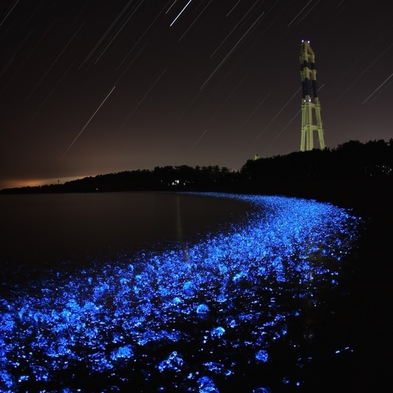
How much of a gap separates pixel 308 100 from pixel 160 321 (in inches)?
4568

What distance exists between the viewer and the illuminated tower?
10894 centimetres

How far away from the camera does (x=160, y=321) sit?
17.9ft

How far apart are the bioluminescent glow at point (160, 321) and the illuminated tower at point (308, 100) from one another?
102 metres

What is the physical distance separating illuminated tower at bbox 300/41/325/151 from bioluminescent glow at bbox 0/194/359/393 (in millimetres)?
102442

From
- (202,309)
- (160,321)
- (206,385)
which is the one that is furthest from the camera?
(202,309)

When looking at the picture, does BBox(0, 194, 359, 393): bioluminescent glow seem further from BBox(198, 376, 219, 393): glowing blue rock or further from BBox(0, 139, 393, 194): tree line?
BBox(0, 139, 393, 194): tree line

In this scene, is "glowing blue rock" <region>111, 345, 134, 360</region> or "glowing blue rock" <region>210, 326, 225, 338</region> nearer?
"glowing blue rock" <region>111, 345, 134, 360</region>

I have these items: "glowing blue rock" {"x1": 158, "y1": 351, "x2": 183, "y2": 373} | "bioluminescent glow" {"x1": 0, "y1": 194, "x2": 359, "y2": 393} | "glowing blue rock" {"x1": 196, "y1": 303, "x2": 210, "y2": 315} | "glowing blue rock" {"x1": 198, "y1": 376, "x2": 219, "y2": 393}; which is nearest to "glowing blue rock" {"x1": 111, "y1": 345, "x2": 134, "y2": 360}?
"bioluminescent glow" {"x1": 0, "y1": 194, "x2": 359, "y2": 393}

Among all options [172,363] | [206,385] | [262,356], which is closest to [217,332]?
[262,356]

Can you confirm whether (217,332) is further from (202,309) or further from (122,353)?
(122,353)

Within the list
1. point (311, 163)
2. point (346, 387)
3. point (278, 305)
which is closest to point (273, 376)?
point (346, 387)

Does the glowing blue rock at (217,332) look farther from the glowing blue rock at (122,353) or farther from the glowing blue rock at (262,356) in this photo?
the glowing blue rock at (122,353)

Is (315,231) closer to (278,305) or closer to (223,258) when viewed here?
(223,258)

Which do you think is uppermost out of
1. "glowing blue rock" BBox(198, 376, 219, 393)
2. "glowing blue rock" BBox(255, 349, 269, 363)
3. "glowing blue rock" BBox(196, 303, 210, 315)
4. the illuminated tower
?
the illuminated tower
